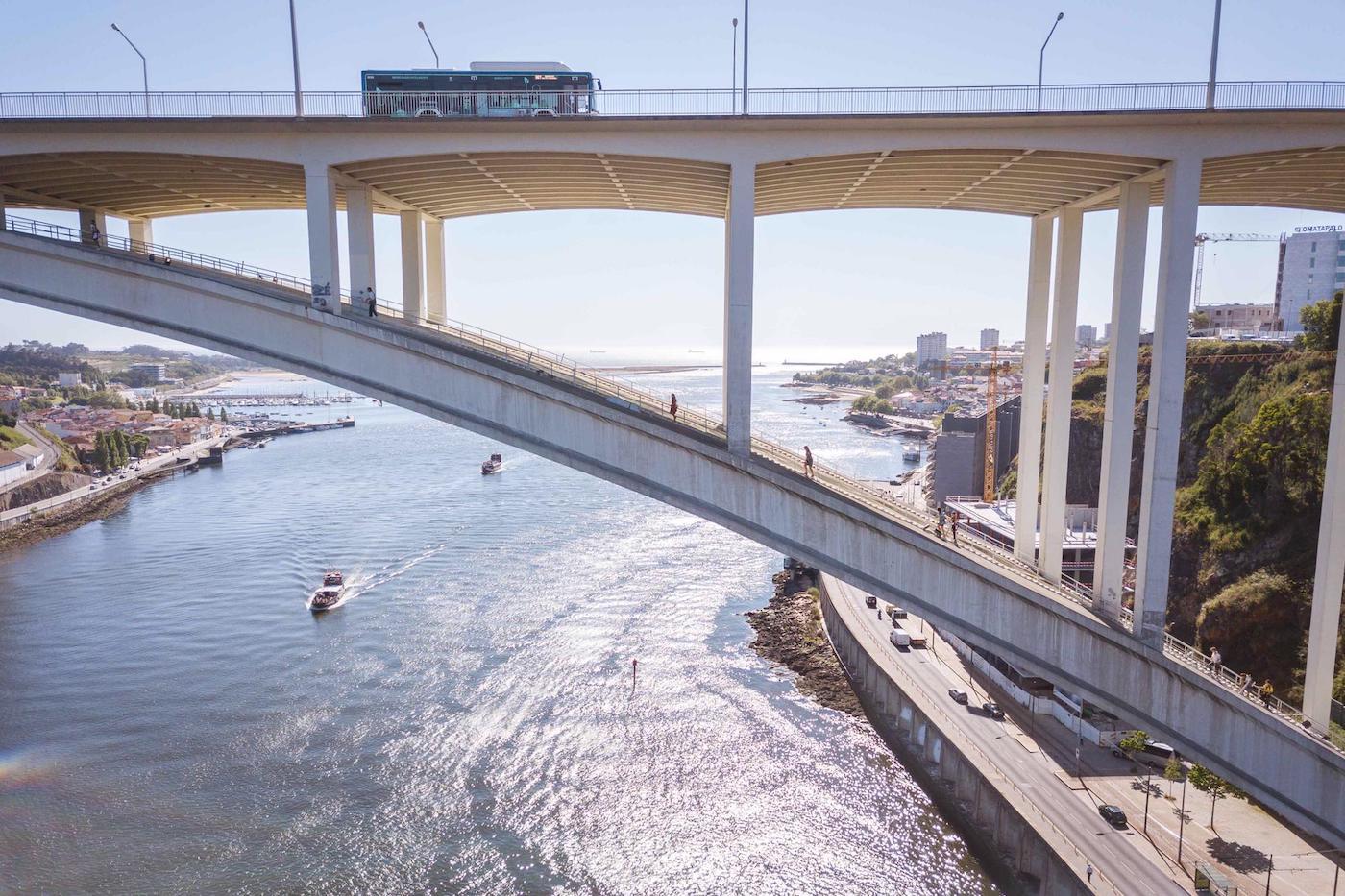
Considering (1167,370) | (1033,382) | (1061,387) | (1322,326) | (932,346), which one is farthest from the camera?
(932,346)

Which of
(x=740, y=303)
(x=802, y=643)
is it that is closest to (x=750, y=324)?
(x=740, y=303)

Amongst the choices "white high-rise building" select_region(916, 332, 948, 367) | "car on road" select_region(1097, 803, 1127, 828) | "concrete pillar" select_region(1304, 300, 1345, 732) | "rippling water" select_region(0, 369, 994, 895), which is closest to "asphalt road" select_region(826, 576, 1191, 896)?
Answer: "car on road" select_region(1097, 803, 1127, 828)

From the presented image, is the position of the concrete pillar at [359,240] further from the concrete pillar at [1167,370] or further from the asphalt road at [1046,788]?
the asphalt road at [1046,788]

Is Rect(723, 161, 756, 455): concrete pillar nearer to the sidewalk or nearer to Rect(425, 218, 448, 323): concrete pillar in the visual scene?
Rect(425, 218, 448, 323): concrete pillar

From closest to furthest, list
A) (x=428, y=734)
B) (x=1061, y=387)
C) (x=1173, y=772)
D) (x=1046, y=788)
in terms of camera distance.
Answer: (x=1061, y=387)
(x=1173, y=772)
(x=1046, y=788)
(x=428, y=734)

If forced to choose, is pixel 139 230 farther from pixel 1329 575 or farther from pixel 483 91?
pixel 1329 575
